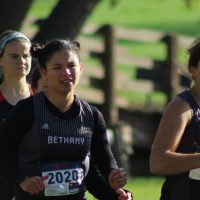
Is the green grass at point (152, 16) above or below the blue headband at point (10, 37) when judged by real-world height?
above

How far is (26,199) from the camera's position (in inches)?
221

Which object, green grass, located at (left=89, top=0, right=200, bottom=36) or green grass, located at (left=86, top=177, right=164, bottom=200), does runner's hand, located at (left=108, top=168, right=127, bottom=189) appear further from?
green grass, located at (left=89, top=0, right=200, bottom=36)

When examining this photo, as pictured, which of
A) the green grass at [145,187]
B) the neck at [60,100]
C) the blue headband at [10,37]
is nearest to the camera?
the neck at [60,100]

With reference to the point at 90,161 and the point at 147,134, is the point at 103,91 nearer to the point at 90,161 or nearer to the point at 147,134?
the point at 147,134

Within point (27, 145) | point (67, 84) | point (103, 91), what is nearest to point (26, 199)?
point (27, 145)

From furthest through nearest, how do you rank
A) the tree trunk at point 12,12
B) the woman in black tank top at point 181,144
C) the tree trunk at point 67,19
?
the tree trunk at point 67,19 < the tree trunk at point 12,12 < the woman in black tank top at point 181,144

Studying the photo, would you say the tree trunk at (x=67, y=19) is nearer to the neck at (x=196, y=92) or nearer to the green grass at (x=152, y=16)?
the neck at (x=196, y=92)

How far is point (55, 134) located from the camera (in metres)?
5.57

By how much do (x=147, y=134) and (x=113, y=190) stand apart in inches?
400

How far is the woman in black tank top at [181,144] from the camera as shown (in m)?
5.50

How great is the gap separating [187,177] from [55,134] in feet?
2.55

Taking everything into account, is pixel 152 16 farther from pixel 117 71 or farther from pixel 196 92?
pixel 196 92

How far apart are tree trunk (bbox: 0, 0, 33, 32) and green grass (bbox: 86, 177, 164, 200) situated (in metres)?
2.42

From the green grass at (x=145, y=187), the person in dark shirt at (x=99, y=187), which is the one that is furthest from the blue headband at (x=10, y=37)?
the green grass at (x=145, y=187)
